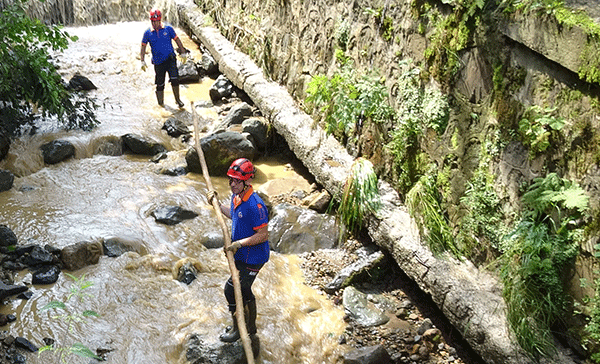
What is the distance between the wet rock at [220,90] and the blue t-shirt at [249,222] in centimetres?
600

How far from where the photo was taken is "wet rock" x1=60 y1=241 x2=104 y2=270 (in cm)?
623

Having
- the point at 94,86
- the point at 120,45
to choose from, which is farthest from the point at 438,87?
the point at 120,45

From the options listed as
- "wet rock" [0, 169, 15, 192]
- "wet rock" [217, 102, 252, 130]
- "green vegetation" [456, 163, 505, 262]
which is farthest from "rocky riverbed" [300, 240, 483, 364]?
"wet rock" [0, 169, 15, 192]

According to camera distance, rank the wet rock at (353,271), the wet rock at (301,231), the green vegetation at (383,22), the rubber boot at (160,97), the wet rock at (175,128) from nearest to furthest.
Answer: the wet rock at (353,271), the green vegetation at (383,22), the wet rock at (301,231), the wet rock at (175,128), the rubber boot at (160,97)

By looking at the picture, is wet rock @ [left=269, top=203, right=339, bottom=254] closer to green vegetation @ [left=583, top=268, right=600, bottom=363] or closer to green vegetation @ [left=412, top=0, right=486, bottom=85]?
green vegetation @ [left=412, top=0, right=486, bottom=85]

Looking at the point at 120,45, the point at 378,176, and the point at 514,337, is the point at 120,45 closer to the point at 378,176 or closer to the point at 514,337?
the point at 378,176

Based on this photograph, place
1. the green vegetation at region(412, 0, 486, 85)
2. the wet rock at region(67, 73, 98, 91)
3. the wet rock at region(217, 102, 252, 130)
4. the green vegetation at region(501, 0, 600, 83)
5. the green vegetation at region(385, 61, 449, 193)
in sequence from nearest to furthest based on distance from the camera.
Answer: the green vegetation at region(501, 0, 600, 83), the green vegetation at region(412, 0, 486, 85), the green vegetation at region(385, 61, 449, 193), the wet rock at region(217, 102, 252, 130), the wet rock at region(67, 73, 98, 91)

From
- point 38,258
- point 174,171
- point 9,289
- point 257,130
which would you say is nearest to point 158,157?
point 174,171

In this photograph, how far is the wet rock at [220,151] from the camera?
8328 mm

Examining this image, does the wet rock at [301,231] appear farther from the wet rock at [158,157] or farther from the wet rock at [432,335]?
the wet rock at [158,157]

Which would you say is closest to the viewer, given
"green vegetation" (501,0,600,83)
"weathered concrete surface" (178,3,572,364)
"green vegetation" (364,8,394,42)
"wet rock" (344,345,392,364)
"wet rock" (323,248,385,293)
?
"green vegetation" (501,0,600,83)

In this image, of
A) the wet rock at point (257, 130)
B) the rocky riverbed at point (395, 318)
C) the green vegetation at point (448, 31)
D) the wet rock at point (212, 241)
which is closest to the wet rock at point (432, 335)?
the rocky riverbed at point (395, 318)

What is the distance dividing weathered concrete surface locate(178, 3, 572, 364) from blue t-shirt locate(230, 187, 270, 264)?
1.57 m

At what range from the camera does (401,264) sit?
577 centimetres
